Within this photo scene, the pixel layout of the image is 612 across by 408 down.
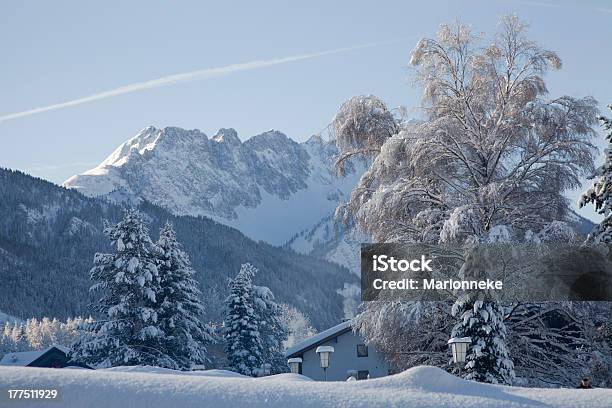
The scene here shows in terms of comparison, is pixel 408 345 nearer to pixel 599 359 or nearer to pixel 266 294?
pixel 599 359

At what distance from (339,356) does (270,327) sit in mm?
10350

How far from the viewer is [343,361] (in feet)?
132

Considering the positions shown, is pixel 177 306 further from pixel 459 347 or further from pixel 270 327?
pixel 459 347

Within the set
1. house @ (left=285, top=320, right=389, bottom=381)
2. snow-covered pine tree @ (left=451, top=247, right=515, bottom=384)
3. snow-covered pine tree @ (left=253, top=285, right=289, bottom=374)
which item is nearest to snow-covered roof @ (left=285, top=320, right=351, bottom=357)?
house @ (left=285, top=320, right=389, bottom=381)

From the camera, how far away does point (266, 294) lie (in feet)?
164

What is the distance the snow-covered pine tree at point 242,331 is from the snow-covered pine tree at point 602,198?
30.7 m

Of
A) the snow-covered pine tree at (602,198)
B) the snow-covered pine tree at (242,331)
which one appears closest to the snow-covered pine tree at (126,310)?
the snow-covered pine tree at (242,331)

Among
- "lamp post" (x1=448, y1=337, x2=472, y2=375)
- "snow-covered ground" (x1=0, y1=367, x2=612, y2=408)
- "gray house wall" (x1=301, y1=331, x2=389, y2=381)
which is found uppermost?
"gray house wall" (x1=301, y1=331, x2=389, y2=381)

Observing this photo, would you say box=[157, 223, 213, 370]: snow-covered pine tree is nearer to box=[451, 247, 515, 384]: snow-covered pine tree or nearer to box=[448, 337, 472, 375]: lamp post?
box=[451, 247, 515, 384]: snow-covered pine tree

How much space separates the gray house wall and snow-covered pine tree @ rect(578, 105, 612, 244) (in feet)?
76.8

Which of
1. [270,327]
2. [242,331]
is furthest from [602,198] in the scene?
[270,327]

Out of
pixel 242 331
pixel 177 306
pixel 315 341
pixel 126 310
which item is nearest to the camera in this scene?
pixel 126 310

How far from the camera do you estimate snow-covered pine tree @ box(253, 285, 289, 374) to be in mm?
49031

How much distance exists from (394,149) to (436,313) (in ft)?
13.2
